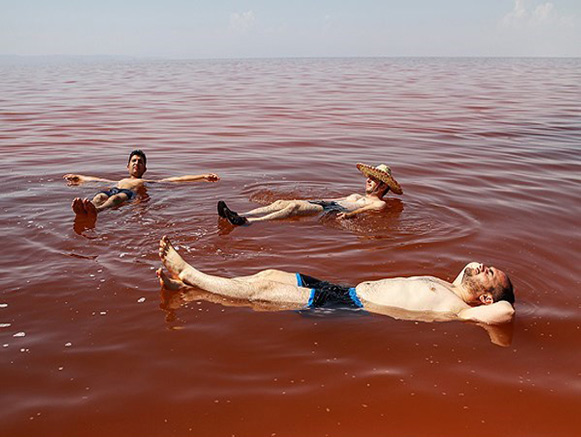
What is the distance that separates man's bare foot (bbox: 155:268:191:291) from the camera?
229 inches

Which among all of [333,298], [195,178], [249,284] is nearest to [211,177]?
[195,178]

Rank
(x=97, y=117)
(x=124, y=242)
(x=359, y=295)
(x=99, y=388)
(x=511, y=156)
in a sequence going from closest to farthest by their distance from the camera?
(x=99, y=388) → (x=359, y=295) → (x=124, y=242) → (x=511, y=156) → (x=97, y=117)

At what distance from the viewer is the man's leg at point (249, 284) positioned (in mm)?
5645

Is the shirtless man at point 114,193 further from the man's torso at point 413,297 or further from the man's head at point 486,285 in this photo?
the man's head at point 486,285

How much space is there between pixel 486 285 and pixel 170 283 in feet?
11.5

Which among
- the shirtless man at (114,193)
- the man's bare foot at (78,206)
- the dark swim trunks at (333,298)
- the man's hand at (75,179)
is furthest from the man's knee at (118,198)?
the dark swim trunks at (333,298)

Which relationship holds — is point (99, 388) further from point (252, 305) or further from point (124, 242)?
point (124, 242)

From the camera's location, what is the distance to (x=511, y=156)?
1405cm

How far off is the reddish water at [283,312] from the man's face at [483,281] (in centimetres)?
45

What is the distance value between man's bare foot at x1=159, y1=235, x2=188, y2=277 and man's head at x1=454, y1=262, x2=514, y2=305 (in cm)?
322

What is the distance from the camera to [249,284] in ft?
19.0

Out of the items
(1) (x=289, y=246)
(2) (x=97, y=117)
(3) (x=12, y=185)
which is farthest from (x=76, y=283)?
(2) (x=97, y=117)

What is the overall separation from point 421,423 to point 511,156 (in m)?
11.7

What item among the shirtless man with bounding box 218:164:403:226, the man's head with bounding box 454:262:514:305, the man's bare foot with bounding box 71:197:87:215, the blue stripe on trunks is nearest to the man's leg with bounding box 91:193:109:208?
the man's bare foot with bounding box 71:197:87:215
